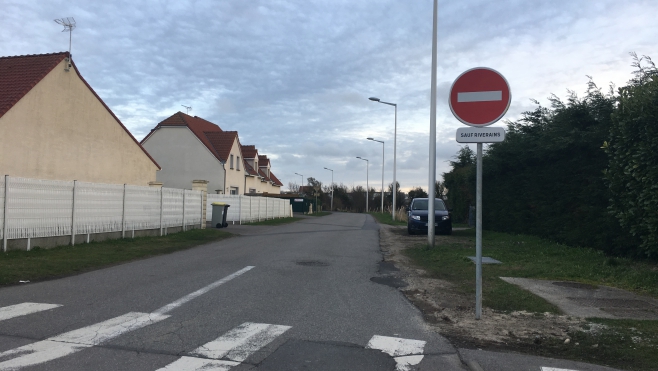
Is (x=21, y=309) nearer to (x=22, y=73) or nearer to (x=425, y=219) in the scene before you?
(x=22, y=73)

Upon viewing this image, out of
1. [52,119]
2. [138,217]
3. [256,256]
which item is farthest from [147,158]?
[256,256]

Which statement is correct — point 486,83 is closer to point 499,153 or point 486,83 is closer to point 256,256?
point 256,256

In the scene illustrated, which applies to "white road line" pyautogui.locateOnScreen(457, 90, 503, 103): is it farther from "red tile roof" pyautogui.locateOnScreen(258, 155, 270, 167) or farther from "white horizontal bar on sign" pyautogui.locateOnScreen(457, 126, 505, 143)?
"red tile roof" pyautogui.locateOnScreen(258, 155, 270, 167)

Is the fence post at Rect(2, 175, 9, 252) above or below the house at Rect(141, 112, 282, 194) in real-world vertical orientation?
below

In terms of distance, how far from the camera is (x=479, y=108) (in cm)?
641

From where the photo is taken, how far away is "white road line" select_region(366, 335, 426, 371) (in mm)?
4677

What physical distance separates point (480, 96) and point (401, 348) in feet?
10.8

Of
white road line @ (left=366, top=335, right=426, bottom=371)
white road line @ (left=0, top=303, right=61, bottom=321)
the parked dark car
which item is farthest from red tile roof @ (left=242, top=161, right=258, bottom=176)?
white road line @ (left=366, top=335, right=426, bottom=371)

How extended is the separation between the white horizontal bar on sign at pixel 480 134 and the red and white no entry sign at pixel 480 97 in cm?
10

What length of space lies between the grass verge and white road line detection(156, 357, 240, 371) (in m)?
3.05

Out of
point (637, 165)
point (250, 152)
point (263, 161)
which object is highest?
point (250, 152)

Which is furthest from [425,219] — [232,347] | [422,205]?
[232,347]

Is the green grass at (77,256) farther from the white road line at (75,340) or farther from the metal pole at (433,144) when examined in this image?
the metal pole at (433,144)

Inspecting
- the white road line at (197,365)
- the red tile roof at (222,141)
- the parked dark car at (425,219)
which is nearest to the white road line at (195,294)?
the white road line at (197,365)
